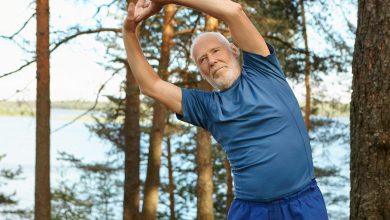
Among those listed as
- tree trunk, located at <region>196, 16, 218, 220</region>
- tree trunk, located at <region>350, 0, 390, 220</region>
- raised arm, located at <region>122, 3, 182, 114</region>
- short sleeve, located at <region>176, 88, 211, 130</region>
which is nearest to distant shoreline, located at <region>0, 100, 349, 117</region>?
tree trunk, located at <region>196, 16, 218, 220</region>

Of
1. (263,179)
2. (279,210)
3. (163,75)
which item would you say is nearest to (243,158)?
(263,179)

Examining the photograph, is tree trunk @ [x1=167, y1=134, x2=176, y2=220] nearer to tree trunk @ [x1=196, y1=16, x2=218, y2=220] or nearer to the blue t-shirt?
tree trunk @ [x1=196, y1=16, x2=218, y2=220]

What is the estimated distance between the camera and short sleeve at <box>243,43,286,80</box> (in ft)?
6.77

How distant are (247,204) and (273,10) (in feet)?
31.0

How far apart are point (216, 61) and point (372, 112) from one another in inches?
63.9

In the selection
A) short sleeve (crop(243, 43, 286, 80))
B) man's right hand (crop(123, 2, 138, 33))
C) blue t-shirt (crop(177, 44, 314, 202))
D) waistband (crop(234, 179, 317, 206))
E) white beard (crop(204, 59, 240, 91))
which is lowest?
waistband (crop(234, 179, 317, 206))

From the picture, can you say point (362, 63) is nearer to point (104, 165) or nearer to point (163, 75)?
point (163, 75)

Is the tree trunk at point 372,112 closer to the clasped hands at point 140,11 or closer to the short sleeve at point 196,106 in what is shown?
the short sleeve at point 196,106

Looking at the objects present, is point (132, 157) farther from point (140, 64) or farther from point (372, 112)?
point (140, 64)

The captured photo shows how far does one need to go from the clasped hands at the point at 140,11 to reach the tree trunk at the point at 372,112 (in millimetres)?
1763

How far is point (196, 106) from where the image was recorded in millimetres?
2137

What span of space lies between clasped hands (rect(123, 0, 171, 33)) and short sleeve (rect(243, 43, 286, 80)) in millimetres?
370

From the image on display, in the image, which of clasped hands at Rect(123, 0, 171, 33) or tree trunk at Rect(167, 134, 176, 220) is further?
tree trunk at Rect(167, 134, 176, 220)

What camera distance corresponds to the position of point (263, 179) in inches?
78.0
